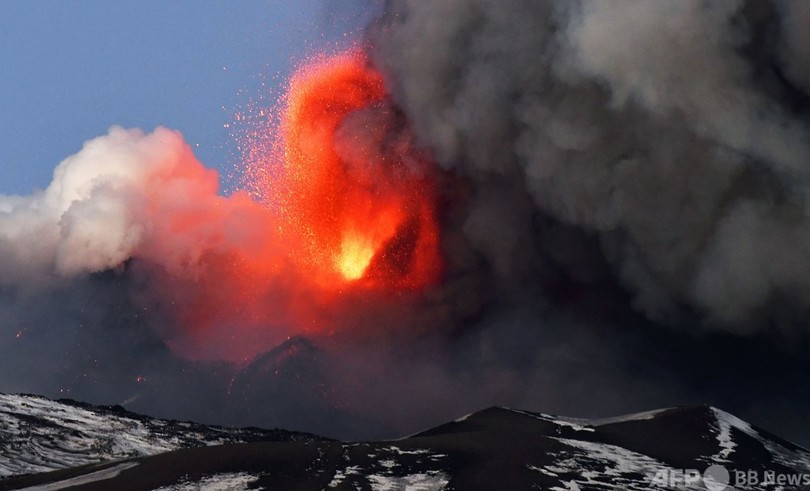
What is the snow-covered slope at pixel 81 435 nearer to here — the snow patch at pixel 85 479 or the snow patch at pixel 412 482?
the snow patch at pixel 85 479

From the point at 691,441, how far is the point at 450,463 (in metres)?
19.4

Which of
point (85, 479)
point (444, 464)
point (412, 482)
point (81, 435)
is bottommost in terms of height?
point (85, 479)

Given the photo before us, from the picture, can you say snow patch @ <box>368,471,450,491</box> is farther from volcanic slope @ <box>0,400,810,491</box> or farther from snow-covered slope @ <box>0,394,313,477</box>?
snow-covered slope @ <box>0,394,313,477</box>

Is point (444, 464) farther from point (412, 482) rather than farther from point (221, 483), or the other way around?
point (221, 483)

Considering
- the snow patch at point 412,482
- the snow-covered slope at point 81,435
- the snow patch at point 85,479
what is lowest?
Answer: the snow patch at point 85,479

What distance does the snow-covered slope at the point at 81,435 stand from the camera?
181 feet

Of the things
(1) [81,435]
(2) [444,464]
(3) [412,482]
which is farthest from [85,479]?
(1) [81,435]

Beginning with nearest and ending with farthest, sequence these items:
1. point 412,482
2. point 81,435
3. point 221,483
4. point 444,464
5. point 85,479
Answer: point 221,483 < point 412,482 < point 85,479 < point 444,464 < point 81,435

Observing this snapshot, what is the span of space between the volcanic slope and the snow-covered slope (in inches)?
431

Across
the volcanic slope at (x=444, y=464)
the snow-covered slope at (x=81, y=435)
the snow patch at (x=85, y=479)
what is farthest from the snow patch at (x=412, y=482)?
the snow-covered slope at (x=81, y=435)

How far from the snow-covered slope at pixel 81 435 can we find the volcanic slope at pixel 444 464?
10954 mm

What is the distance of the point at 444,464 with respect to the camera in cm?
4272

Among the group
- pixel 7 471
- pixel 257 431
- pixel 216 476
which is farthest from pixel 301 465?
pixel 257 431

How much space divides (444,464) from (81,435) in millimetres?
30696
